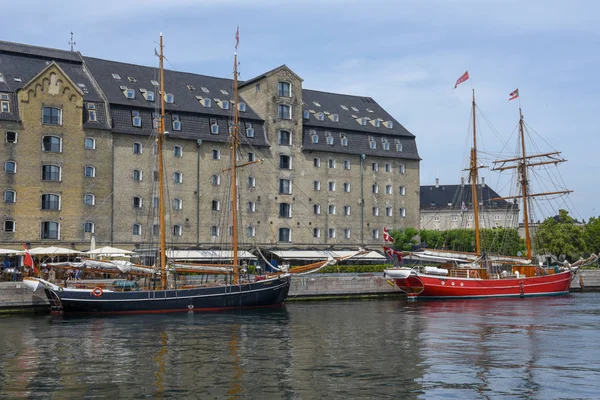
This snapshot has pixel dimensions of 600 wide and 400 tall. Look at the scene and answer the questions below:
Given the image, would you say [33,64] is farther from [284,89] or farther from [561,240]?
[561,240]

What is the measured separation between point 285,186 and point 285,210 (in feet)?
9.23

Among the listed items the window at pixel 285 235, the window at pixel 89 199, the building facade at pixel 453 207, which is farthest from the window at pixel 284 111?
the building facade at pixel 453 207

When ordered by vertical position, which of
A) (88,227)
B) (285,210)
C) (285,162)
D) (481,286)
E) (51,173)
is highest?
(285,162)

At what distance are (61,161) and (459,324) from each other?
43443mm

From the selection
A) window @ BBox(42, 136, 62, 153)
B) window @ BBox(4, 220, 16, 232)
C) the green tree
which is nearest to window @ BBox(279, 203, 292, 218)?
window @ BBox(42, 136, 62, 153)

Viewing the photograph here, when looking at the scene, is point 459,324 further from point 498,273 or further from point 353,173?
point 353,173

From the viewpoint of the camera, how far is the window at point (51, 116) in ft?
239

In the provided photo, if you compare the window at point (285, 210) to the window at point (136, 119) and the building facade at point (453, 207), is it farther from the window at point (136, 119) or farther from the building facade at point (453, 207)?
the building facade at point (453, 207)

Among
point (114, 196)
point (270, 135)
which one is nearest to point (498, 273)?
point (270, 135)

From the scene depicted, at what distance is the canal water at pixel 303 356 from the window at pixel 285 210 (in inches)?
1309

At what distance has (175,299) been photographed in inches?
2221

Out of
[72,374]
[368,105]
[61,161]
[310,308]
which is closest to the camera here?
[72,374]

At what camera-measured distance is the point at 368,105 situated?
10381cm

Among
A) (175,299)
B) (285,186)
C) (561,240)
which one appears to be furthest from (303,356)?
(561,240)
